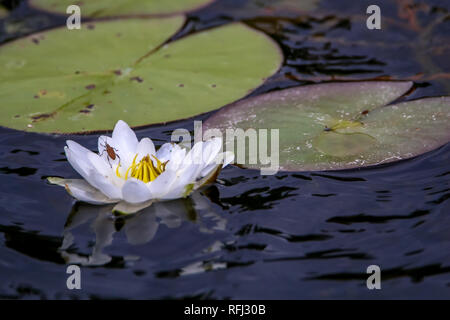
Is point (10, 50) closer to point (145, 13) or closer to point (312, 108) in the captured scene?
point (145, 13)

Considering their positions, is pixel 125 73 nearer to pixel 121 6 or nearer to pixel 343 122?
pixel 121 6

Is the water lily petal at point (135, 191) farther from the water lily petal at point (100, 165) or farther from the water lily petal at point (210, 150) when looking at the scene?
the water lily petal at point (210, 150)

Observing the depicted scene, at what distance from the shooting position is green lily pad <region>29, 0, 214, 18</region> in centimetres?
460

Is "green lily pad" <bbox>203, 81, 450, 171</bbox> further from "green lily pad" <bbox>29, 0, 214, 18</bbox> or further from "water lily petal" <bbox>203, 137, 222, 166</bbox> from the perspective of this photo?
"green lily pad" <bbox>29, 0, 214, 18</bbox>

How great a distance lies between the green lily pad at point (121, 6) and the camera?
4.60 m

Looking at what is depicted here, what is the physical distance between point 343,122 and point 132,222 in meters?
1.33

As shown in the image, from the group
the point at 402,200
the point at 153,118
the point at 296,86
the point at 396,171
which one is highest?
the point at 296,86

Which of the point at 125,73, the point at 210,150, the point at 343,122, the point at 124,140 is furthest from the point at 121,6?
the point at 210,150

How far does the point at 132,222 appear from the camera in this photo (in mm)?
2471

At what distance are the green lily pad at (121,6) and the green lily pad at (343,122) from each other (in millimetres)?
1711

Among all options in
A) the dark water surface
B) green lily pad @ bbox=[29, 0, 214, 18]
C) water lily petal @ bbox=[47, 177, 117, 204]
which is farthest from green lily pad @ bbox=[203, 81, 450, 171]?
green lily pad @ bbox=[29, 0, 214, 18]
